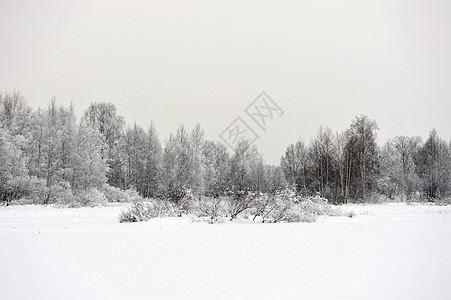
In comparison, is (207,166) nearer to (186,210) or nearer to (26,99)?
(26,99)

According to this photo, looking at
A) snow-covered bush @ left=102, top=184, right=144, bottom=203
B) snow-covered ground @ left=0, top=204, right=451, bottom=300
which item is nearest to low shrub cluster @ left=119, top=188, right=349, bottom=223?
snow-covered ground @ left=0, top=204, right=451, bottom=300

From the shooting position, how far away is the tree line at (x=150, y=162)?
33.9 meters

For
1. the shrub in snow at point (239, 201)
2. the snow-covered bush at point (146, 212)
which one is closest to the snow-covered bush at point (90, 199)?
the snow-covered bush at point (146, 212)

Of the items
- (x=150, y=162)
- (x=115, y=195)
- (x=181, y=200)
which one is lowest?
(x=115, y=195)

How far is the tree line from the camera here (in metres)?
33.9

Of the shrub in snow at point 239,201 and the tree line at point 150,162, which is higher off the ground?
the tree line at point 150,162

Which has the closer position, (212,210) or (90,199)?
(212,210)

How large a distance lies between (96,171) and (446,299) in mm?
36902

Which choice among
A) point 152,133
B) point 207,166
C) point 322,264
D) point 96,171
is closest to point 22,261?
point 322,264

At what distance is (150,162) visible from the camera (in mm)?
50844

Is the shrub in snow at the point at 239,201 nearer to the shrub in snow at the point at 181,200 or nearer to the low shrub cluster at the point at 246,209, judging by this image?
the low shrub cluster at the point at 246,209

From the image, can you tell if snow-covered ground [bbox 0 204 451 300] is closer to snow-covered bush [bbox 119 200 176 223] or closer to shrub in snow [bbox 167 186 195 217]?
snow-covered bush [bbox 119 200 176 223]

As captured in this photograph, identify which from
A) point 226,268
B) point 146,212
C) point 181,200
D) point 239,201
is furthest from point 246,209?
point 226,268

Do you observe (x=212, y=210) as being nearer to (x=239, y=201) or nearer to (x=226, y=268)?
(x=239, y=201)
